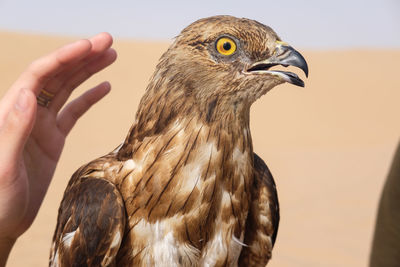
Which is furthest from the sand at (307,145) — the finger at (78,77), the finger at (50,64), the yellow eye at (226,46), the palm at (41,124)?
the yellow eye at (226,46)

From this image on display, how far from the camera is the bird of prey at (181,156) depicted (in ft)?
7.41

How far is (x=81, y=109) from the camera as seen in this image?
3.90 metres

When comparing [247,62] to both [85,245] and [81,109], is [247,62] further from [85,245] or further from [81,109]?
[81,109]

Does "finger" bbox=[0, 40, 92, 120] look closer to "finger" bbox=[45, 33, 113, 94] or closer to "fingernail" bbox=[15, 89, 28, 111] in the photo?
"finger" bbox=[45, 33, 113, 94]

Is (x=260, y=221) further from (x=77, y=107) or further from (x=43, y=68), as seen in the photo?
(x=77, y=107)

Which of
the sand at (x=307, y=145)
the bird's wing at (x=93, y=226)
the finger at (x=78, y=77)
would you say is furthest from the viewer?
the sand at (x=307, y=145)

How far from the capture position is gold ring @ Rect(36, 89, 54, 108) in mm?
3285

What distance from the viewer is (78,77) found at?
3512 mm

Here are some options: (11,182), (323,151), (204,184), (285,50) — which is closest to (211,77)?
(285,50)

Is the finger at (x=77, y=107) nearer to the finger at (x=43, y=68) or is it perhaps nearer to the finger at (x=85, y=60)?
the finger at (x=85, y=60)

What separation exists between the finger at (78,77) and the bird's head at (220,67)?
1344mm

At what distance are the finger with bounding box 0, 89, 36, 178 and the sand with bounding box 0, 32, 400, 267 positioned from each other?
748cm

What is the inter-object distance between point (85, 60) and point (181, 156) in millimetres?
1435

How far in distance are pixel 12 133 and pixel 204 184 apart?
1.18 m
